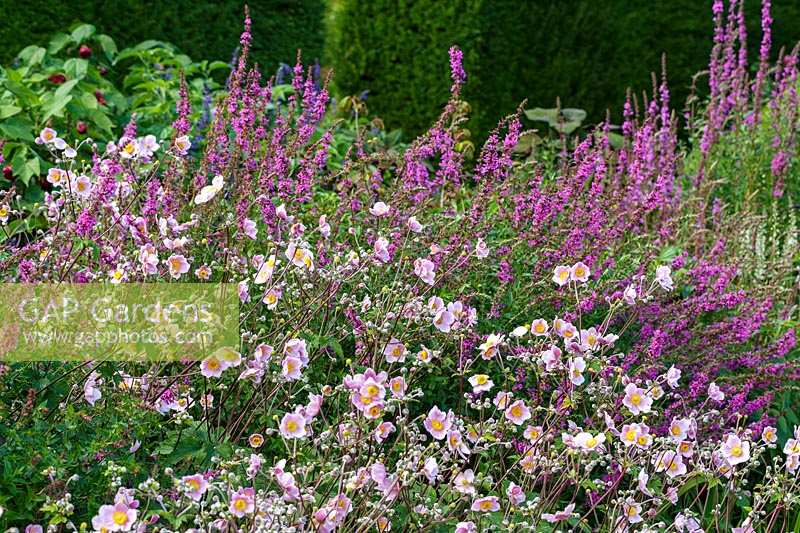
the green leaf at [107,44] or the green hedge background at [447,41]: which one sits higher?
the green leaf at [107,44]

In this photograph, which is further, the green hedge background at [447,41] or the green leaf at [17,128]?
the green hedge background at [447,41]

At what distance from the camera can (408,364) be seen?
3018 millimetres

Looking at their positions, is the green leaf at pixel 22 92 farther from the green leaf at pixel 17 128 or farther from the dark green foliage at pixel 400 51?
the dark green foliage at pixel 400 51

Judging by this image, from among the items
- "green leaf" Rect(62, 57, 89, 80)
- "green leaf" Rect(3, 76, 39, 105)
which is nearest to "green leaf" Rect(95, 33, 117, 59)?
"green leaf" Rect(62, 57, 89, 80)

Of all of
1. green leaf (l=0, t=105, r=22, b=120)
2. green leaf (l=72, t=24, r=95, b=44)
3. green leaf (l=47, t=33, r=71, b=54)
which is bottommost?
green leaf (l=0, t=105, r=22, b=120)

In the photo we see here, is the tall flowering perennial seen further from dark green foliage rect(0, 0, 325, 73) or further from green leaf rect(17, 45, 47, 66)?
dark green foliage rect(0, 0, 325, 73)

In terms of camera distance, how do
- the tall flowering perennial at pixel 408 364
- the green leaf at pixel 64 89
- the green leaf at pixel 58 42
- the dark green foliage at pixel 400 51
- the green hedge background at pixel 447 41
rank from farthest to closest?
the dark green foliage at pixel 400 51
the green hedge background at pixel 447 41
the green leaf at pixel 58 42
the green leaf at pixel 64 89
the tall flowering perennial at pixel 408 364

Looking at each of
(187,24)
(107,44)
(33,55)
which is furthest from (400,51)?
(33,55)

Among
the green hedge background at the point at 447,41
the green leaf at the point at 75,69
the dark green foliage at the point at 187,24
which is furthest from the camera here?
the green hedge background at the point at 447,41

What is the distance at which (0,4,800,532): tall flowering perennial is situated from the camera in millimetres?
2209

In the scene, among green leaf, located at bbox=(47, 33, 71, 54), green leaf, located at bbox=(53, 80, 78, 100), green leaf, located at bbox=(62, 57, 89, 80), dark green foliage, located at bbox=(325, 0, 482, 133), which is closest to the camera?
green leaf, located at bbox=(53, 80, 78, 100)

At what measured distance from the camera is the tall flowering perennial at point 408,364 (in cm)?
221

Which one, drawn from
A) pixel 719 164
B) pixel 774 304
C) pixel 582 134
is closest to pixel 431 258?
pixel 774 304

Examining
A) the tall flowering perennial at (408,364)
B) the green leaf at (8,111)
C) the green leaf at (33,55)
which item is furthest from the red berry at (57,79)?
the tall flowering perennial at (408,364)
